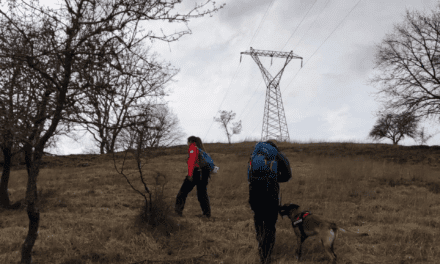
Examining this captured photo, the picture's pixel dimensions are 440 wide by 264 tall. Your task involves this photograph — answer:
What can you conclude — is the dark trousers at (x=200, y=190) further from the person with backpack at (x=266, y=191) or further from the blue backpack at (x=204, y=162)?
the person with backpack at (x=266, y=191)

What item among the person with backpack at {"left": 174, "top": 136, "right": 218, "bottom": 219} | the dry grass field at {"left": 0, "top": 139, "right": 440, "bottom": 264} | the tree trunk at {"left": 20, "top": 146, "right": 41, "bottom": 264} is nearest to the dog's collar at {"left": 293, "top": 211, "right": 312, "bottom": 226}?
the dry grass field at {"left": 0, "top": 139, "right": 440, "bottom": 264}

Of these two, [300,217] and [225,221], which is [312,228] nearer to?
[300,217]

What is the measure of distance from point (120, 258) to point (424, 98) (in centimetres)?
2011

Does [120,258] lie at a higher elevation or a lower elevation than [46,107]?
lower

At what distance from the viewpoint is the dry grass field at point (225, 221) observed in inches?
167

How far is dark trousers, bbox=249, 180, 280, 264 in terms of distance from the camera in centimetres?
364

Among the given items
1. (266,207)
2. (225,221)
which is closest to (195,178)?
(225,221)

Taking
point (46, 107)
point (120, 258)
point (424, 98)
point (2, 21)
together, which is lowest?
point (120, 258)

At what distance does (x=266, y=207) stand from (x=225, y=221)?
2692 millimetres

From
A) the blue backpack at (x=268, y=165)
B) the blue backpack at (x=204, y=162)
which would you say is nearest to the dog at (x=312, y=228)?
the blue backpack at (x=268, y=165)

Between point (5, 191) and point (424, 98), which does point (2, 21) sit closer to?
point (5, 191)

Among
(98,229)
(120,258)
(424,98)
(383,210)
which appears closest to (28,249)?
(120,258)

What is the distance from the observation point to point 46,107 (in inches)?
137

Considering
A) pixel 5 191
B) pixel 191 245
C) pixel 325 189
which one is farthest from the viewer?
pixel 325 189
